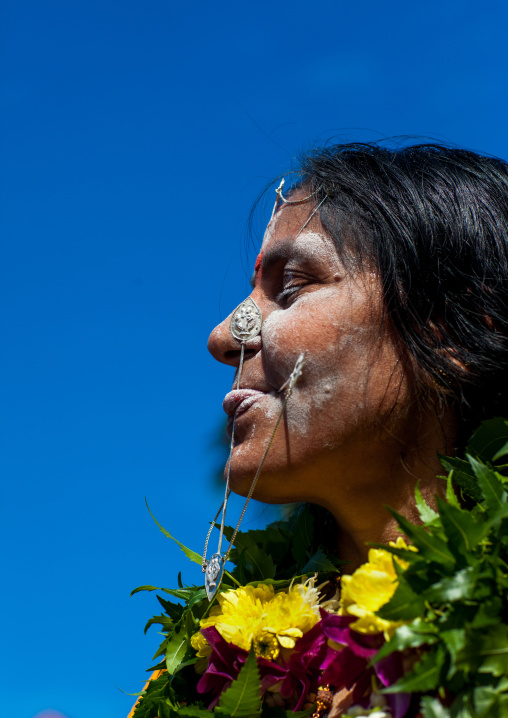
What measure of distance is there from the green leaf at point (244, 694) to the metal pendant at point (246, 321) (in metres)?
1.09

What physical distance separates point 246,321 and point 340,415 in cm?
54

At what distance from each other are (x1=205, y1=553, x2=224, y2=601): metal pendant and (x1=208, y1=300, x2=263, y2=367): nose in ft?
2.27

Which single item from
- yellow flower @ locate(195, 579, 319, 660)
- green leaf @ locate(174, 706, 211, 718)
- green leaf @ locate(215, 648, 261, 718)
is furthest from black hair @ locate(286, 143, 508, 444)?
green leaf @ locate(174, 706, 211, 718)

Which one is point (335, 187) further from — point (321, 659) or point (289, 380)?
point (321, 659)

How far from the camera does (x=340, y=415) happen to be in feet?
7.84

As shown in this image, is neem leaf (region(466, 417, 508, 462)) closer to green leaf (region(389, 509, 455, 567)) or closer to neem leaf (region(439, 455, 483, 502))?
neem leaf (region(439, 455, 483, 502))

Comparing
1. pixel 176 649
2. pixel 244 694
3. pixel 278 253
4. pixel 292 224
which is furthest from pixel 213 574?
pixel 292 224

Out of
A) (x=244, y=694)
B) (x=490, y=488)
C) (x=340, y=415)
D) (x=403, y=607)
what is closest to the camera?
(x=403, y=607)

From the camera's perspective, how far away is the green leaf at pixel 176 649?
102 inches

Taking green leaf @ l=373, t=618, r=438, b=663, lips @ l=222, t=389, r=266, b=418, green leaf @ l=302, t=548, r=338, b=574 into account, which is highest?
lips @ l=222, t=389, r=266, b=418

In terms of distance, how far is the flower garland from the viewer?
1.66 metres

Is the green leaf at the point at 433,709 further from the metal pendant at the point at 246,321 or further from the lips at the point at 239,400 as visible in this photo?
the metal pendant at the point at 246,321

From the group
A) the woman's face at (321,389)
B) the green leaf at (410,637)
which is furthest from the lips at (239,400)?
the green leaf at (410,637)

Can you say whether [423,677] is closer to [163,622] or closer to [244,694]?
[244,694]
